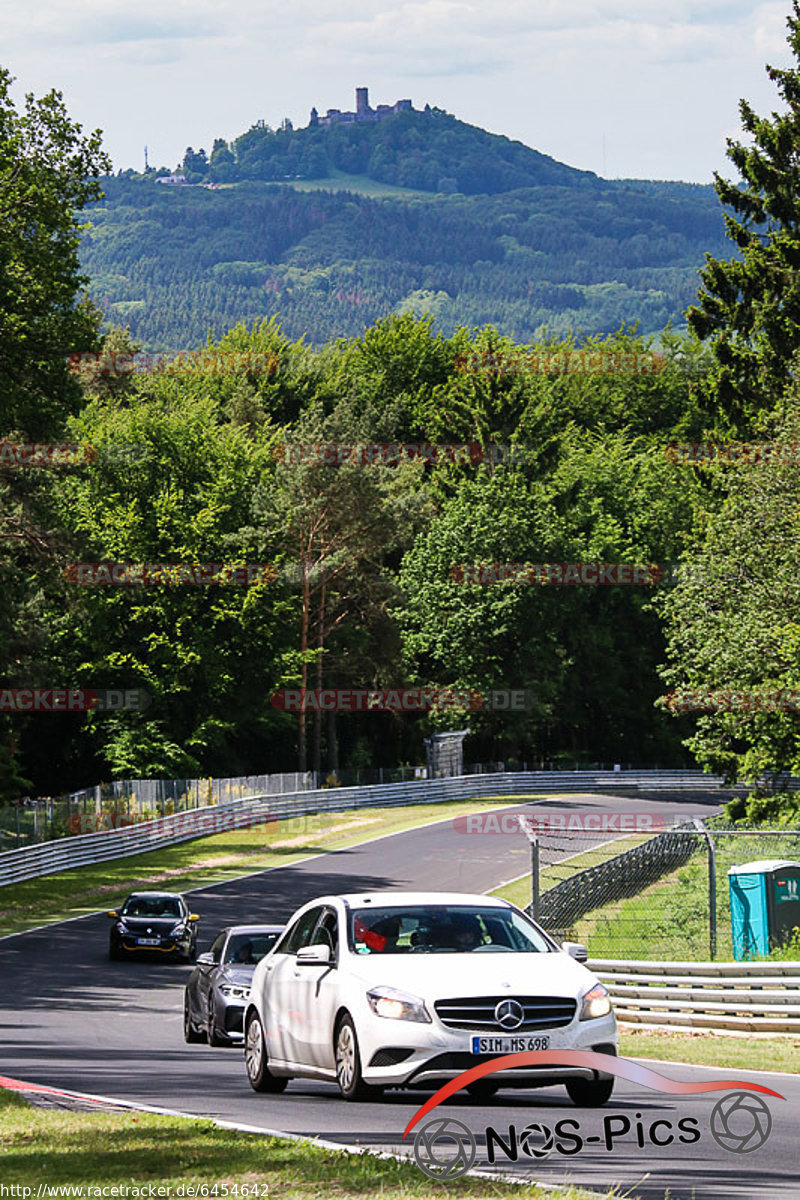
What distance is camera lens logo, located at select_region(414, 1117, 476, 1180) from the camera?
348 inches

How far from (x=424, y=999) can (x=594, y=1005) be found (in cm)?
116

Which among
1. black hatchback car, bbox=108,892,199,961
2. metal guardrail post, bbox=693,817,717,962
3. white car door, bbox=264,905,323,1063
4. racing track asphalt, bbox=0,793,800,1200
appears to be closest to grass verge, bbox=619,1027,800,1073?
racing track asphalt, bbox=0,793,800,1200

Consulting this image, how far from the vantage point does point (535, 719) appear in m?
84.9

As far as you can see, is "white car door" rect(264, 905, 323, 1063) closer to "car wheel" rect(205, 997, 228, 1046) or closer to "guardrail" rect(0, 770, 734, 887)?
"car wheel" rect(205, 997, 228, 1046)

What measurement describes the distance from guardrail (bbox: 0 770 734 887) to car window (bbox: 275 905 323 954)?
106 ft

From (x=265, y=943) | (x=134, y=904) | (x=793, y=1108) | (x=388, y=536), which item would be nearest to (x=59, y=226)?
(x=134, y=904)

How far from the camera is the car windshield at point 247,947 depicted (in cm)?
1944

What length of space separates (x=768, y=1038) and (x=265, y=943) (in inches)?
236

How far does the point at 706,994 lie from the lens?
20109 millimetres

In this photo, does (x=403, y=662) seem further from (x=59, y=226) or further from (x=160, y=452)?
(x=59, y=226)
